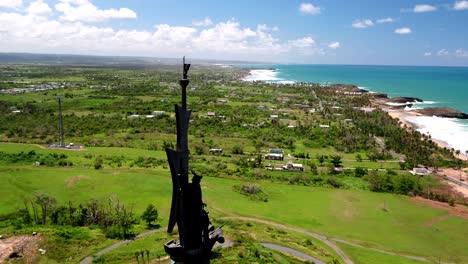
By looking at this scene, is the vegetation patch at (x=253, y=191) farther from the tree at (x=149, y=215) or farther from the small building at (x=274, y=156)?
the small building at (x=274, y=156)

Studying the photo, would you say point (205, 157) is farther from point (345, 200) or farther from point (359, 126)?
point (359, 126)

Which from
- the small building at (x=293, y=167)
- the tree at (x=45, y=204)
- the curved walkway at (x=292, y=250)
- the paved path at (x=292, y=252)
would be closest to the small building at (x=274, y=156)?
the small building at (x=293, y=167)

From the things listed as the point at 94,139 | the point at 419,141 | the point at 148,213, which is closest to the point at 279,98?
the point at 419,141

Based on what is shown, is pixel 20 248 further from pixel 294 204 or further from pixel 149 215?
pixel 294 204

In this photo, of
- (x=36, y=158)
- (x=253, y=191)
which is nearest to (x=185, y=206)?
(x=253, y=191)

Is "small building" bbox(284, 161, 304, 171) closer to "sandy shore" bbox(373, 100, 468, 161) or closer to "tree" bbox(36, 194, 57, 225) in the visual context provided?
"tree" bbox(36, 194, 57, 225)
